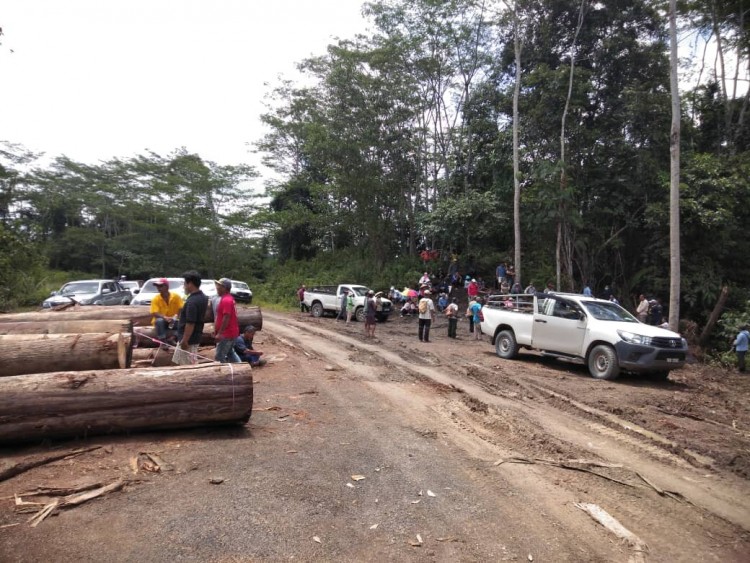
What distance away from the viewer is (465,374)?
10.2m

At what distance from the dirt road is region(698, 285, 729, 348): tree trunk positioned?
892 cm

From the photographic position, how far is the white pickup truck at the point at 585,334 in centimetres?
970

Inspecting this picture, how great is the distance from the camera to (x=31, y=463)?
181 inches

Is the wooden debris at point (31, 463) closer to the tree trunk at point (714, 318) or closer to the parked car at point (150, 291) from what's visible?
the parked car at point (150, 291)

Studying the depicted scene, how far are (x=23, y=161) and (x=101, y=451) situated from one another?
47.0 m

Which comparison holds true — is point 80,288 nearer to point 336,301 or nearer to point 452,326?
point 336,301

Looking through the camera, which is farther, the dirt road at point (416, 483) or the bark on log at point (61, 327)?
the bark on log at point (61, 327)

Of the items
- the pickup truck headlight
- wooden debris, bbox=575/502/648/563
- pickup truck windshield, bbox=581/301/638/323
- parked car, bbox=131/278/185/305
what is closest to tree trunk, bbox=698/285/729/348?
pickup truck windshield, bbox=581/301/638/323

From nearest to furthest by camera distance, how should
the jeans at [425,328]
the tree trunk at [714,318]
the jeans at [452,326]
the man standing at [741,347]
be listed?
the man standing at [741,347]
the tree trunk at [714,318]
the jeans at [425,328]
the jeans at [452,326]

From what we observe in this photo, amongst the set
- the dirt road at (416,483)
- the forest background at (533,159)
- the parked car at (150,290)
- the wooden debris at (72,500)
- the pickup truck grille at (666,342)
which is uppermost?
Answer: the forest background at (533,159)

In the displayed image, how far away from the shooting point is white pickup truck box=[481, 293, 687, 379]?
9.70 metres

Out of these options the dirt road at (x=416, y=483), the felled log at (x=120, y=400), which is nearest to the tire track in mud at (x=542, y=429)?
the dirt road at (x=416, y=483)

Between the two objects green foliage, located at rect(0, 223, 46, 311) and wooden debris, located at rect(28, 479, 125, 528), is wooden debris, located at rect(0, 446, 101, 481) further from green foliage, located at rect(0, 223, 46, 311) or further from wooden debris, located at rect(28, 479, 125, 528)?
green foliage, located at rect(0, 223, 46, 311)

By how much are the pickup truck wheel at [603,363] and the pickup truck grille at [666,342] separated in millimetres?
784
